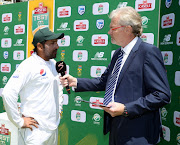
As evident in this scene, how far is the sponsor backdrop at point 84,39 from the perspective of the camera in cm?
252

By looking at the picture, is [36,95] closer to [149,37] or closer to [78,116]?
[78,116]

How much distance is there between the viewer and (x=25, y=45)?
356 cm

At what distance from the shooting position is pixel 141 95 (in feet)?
4.41

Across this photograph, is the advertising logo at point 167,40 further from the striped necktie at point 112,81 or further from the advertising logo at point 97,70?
the striped necktie at point 112,81

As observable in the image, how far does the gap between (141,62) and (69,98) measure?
83.3 inches

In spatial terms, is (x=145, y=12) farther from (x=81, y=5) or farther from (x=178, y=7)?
(x=81, y=5)

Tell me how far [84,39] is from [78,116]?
1279mm

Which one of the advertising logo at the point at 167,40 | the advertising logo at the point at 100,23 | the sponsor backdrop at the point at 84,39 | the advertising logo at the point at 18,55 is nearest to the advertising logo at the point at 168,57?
the sponsor backdrop at the point at 84,39

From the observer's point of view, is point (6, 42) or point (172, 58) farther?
point (6, 42)

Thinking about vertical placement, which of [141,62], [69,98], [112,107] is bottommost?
[69,98]

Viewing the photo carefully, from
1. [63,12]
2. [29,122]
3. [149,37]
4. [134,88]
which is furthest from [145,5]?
[29,122]

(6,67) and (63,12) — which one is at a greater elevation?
(63,12)

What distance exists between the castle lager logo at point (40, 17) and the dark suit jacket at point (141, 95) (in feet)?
7.73

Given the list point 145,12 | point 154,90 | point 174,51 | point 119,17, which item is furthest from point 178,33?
point 154,90
